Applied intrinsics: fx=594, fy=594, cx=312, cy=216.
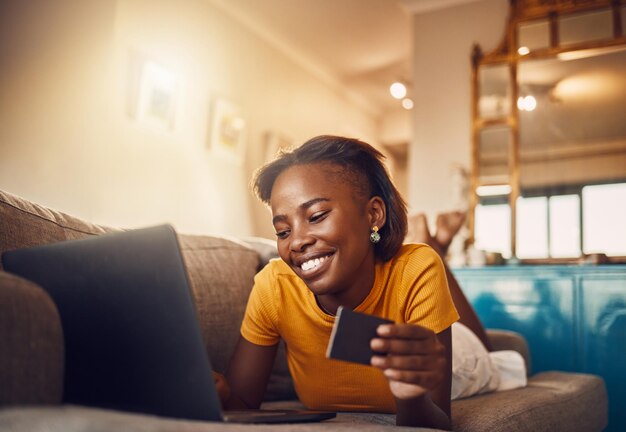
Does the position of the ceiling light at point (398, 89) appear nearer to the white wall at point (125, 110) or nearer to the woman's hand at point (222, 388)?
the white wall at point (125, 110)

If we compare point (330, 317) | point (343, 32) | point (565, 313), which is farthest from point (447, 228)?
point (343, 32)

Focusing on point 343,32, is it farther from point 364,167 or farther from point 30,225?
point 30,225

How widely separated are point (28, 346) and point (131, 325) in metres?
0.13

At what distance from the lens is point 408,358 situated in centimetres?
87

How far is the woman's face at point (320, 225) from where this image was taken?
3.89ft

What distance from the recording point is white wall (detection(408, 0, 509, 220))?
14.1ft

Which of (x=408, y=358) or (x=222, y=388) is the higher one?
(x=408, y=358)

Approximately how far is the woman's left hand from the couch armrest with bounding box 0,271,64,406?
1.37ft

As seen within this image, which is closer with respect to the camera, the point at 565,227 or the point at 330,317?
the point at 330,317

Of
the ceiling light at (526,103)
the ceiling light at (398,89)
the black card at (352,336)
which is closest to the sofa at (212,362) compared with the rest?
the black card at (352,336)

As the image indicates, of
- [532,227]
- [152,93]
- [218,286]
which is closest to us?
[218,286]

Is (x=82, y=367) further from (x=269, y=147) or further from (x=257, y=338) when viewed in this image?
(x=269, y=147)

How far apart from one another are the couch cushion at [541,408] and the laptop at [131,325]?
1.99 ft

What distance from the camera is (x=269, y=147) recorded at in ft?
18.0
